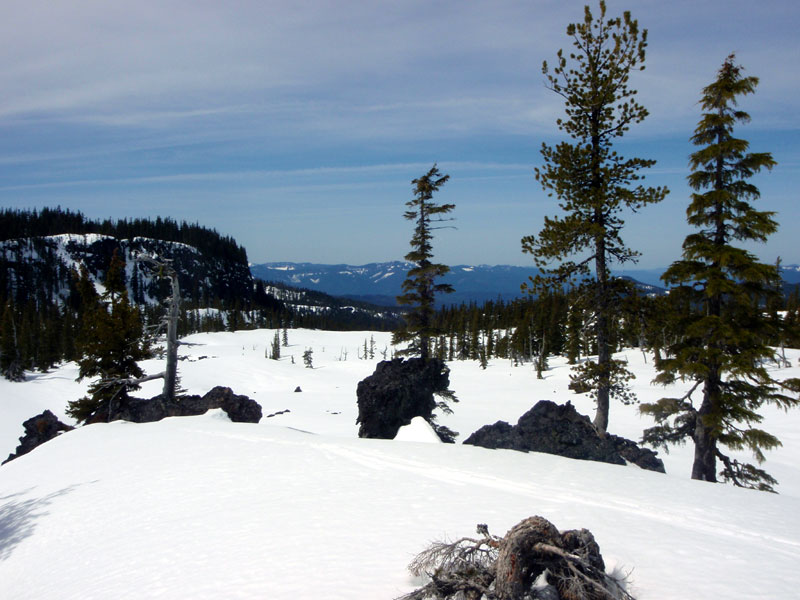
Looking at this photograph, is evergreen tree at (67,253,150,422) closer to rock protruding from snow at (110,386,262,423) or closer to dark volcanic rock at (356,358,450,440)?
rock protruding from snow at (110,386,262,423)

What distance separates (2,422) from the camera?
123ft

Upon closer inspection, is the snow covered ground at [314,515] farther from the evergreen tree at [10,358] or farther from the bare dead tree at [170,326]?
the evergreen tree at [10,358]

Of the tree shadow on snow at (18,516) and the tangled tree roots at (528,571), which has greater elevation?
the tangled tree roots at (528,571)

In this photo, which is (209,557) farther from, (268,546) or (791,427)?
(791,427)

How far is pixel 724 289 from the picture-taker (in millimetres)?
12344

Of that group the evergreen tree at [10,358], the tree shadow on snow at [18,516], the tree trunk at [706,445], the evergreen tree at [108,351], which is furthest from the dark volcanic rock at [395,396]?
the evergreen tree at [10,358]

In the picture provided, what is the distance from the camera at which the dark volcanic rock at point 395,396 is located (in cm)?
2002

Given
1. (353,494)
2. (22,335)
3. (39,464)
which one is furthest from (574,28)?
(22,335)

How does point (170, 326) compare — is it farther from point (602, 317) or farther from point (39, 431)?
point (602, 317)

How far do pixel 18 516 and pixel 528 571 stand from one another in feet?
32.4

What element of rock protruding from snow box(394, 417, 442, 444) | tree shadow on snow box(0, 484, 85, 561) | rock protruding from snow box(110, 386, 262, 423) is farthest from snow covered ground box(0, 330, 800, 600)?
rock protruding from snow box(110, 386, 262, 423)

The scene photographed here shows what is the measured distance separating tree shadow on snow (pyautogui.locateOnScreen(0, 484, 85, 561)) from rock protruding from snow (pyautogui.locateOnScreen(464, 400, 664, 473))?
10014 millimetres

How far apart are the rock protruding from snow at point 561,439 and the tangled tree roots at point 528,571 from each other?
7.93m

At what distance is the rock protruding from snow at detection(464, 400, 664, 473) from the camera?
1193 cm
